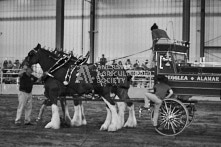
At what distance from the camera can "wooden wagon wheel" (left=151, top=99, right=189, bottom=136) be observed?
24.8 ft

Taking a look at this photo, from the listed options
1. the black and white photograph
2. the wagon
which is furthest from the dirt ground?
the wagon

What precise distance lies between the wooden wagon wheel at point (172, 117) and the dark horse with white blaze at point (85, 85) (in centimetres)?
120

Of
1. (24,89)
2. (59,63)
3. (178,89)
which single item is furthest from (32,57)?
(178,89)

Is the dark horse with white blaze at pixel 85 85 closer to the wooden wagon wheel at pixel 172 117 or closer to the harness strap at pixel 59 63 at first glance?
the harness strap at pixel 59 63

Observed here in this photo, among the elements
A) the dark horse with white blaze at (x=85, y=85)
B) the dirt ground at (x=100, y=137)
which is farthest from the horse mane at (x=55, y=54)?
the dirt ground at (x=100, y=137)

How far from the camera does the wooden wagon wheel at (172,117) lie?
7559mm

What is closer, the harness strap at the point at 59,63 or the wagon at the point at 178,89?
the wagon at the point at 178,89

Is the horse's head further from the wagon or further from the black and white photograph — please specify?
the wagon

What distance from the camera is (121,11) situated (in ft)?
82.4

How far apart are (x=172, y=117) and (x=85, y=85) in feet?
7.59

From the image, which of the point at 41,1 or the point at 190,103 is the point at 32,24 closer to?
the point at 41,1

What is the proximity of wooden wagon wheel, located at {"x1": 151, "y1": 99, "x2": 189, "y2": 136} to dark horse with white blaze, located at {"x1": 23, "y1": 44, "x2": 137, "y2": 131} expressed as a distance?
1.20m

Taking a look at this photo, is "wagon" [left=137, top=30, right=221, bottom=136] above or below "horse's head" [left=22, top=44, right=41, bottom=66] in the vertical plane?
below

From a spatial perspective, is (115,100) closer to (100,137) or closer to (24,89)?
(100,137)
